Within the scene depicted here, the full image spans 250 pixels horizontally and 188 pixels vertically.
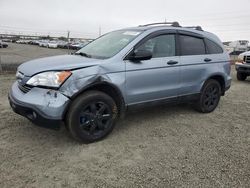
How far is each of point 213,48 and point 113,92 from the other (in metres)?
2.71

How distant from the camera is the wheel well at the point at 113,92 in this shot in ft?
13.0

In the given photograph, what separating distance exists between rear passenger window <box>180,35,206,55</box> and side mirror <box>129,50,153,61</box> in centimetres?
109

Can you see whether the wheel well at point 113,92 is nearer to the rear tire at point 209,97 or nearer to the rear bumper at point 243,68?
the rear tire at point 209,97

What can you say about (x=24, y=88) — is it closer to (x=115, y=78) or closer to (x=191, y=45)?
(x=115, y=78)

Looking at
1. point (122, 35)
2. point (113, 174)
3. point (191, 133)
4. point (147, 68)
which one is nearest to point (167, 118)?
point (191, 133)

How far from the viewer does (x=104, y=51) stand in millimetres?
4434

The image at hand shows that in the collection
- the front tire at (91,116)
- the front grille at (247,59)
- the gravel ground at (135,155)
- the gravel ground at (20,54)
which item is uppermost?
the gravel ground at (20,54)

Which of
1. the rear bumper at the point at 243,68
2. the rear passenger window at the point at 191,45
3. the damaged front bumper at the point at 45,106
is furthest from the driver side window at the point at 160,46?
the rear bumper at the point at 243,68

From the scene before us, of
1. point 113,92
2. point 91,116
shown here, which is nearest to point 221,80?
point 113,92

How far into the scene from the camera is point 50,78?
11.8 ft

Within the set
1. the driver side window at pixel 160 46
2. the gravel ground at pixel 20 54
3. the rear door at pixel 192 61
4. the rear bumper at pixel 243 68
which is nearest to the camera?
the driver side window at pixel 160 46

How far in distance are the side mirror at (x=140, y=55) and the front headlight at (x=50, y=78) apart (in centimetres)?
107

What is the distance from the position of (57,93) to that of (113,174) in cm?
125

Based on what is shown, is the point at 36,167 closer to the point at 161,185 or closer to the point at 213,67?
the point at 161,185
